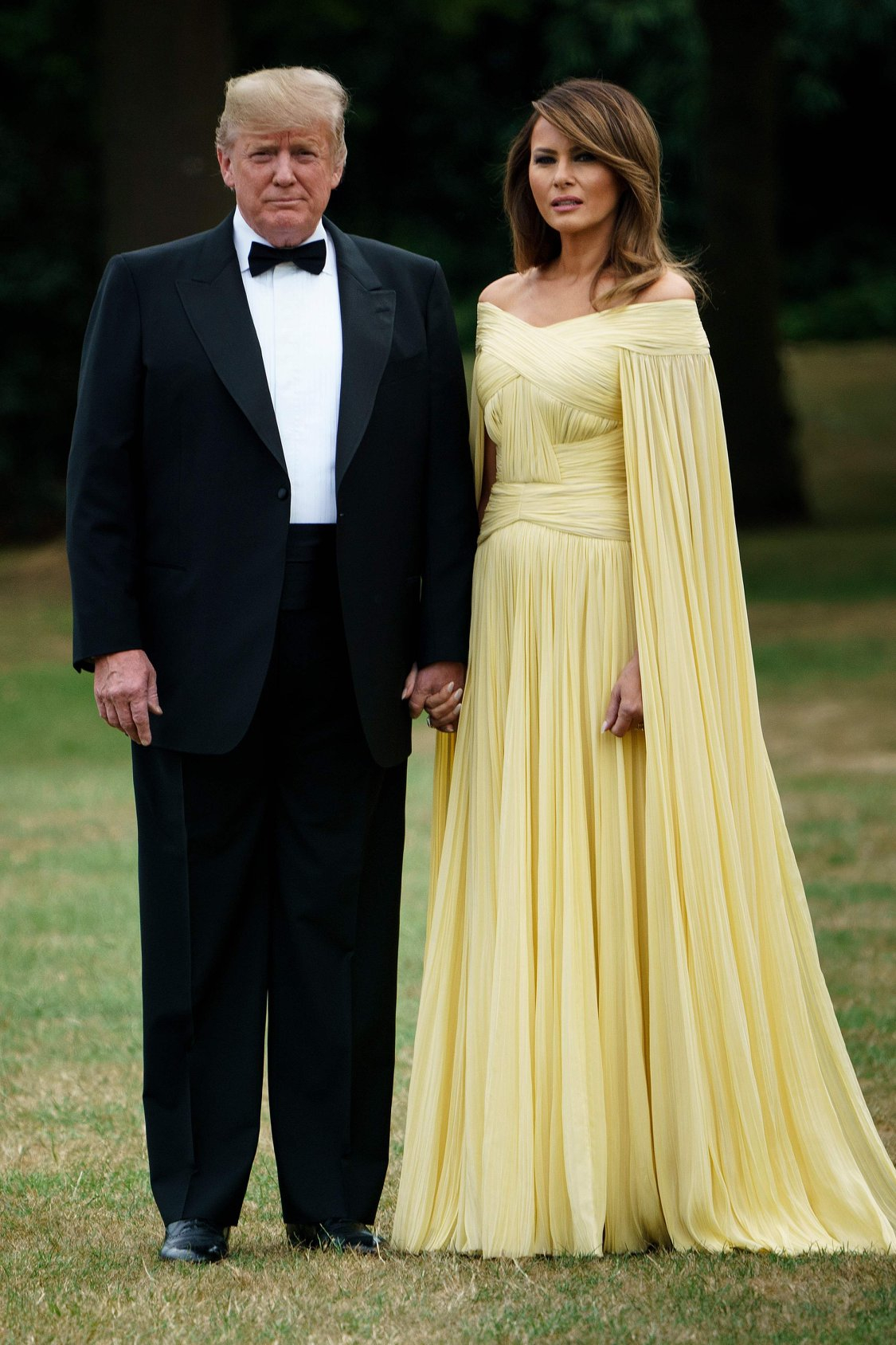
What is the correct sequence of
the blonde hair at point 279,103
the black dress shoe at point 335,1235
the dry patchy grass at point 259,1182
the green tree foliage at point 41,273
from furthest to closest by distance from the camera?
1. the green tree foliage at point 41,273
2. the black dress shoe at point 335,1235
3. the blonde hair at point 279,103
4. the dry patchy grass at point 259,1182

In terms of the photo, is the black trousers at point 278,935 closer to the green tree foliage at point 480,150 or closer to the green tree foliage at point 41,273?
the green tree foliage at point 41,273

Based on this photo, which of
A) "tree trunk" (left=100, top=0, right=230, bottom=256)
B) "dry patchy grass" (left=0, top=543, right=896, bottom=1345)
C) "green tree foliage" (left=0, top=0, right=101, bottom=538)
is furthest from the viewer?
"green tree foliage" (left=0, top=0, right=101, bottom=538)

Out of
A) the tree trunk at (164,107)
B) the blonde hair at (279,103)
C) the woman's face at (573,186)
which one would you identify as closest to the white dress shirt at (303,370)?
the blonde hair at (279,103)

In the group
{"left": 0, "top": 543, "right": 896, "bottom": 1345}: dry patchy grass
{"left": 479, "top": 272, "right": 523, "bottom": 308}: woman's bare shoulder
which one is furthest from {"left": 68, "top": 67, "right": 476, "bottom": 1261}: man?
{"left": 0, "top": 543, "right": 896, "bottom": 1345}: dry patchy grass

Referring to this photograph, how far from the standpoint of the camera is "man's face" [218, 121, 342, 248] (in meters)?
3.49

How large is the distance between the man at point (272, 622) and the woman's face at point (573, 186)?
0.29 meters

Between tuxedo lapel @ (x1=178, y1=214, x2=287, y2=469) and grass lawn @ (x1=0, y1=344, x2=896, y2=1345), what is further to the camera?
tuxedo lapel @ (x1=178, y1=214, x2=287, y2=469)

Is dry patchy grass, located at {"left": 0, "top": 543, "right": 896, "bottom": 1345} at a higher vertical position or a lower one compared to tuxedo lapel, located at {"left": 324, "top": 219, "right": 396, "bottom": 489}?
lower

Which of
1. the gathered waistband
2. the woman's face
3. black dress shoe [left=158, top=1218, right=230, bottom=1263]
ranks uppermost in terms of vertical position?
the woman's face

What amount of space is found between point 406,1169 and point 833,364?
23291 millimetres

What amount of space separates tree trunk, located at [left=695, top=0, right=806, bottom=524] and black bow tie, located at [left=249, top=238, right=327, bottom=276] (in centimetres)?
1428

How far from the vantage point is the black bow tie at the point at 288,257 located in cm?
357

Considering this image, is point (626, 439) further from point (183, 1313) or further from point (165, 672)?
point (183, 1313)

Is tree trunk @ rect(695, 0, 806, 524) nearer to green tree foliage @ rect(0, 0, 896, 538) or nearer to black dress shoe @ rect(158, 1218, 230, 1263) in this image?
green tree foliage @ rect(0, 0, 896, 538)
